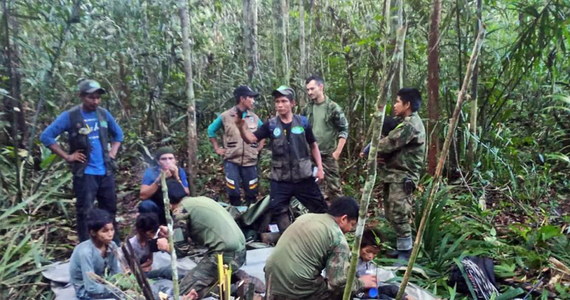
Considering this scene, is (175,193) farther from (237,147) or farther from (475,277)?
(475,277)

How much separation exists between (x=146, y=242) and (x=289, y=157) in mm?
1584

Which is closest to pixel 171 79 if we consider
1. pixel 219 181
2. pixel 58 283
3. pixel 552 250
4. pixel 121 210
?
pixel 219 181

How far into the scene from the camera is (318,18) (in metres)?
8.14

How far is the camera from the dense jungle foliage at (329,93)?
451cm

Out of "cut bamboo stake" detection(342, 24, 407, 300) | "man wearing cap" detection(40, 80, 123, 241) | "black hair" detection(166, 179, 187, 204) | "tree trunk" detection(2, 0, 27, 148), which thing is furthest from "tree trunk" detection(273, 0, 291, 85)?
"cut bamboo stake" detection(342, 24, 407, 300)

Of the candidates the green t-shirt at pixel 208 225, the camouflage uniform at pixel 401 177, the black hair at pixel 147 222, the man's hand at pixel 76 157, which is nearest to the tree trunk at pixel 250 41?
the man's hand at pixel 76 157

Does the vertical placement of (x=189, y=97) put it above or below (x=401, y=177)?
above

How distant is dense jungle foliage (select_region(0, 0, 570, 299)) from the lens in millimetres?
4512

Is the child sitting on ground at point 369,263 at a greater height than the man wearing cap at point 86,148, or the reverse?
the man wearing cap at point 86,148

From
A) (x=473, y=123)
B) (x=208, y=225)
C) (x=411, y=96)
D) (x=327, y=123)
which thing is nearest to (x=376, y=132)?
(x=208, y=225)

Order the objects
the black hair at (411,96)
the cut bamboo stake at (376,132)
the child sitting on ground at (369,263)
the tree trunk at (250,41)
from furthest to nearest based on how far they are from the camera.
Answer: the tree trunk at (250,41)
the black hair at (411,96)
the child sitting on ground at (369,263)
the cut bamboo stake at (376,132)

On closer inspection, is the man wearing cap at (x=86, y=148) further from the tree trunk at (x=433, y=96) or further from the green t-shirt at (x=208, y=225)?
the tree trunk at (x=433, y=96)

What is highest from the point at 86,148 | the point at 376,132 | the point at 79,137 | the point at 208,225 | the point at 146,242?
the point at 376,132

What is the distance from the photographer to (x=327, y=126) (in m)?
5.59
